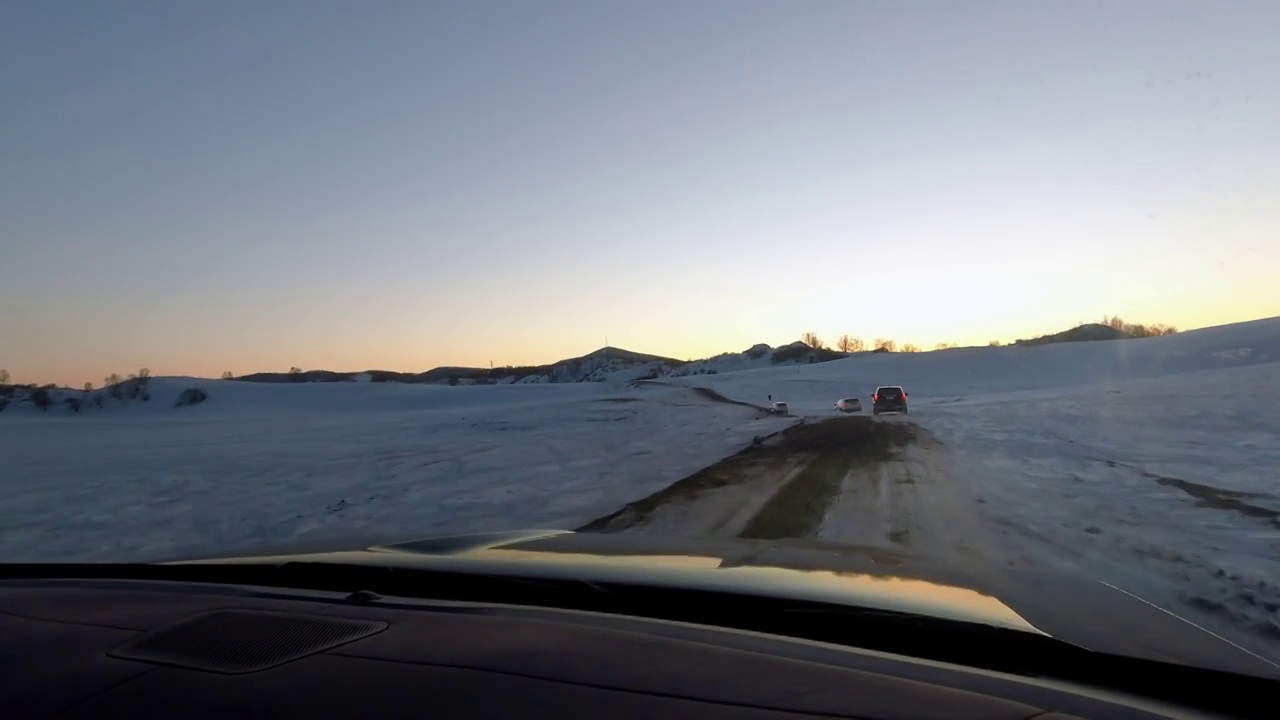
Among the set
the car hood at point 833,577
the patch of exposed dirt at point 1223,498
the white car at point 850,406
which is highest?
the car hood at point 833,577

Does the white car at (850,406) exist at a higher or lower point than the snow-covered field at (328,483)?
higher

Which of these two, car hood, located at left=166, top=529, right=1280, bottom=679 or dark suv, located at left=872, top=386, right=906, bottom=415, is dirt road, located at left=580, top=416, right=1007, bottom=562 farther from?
dark suv, located at left=872, top=386, right=906, bottom=415

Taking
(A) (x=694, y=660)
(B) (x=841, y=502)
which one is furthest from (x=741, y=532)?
(A) (x=694, y=660)

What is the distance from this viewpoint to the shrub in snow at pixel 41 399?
7694 centimetres

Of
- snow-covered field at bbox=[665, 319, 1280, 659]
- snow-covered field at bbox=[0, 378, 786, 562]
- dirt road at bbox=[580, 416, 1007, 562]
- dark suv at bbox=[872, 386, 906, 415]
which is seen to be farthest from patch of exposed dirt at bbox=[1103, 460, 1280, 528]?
dark suv at bbox=[872, 386, 906, 415]

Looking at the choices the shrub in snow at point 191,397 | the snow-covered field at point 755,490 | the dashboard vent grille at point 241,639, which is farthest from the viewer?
the shrub in snow at point 191,397

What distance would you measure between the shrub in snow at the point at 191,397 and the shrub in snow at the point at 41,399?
33.8ft

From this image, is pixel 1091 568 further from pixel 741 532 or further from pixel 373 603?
pixel 373 603

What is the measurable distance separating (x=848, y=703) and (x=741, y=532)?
756 centimetres

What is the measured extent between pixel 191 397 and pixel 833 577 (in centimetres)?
8523

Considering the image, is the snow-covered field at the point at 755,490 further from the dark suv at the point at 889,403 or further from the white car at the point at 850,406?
the white car at the point at 850,406

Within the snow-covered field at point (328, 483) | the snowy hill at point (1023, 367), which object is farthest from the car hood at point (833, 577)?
the snowy hill at point (1023, 367)

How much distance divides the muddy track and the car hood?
4.52 m

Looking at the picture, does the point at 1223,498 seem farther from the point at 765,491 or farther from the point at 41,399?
the point at 41,399
